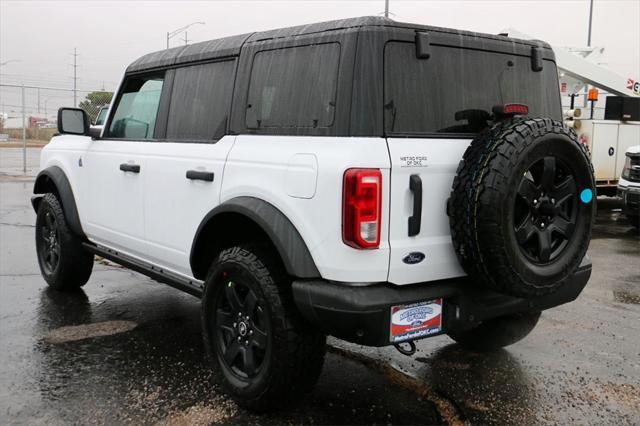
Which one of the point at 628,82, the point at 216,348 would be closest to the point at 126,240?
the point at 216,348

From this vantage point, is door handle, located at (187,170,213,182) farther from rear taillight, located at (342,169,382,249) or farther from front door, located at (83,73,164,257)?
rear taillight, located at (342,169,382,249)

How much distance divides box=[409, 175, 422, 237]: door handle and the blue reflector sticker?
2.95 ft

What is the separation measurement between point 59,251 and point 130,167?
1.59 m

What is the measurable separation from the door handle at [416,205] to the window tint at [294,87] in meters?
0.49

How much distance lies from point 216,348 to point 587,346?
274 centimetres

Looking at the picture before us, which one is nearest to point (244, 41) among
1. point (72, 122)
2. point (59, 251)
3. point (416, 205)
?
point (416, 205)

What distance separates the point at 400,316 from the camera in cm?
294

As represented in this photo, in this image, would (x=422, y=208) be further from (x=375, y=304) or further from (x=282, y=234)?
(x=282, y=234)

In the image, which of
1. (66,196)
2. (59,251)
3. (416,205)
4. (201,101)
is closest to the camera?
(416,205)

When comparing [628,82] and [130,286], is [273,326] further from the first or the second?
[628,82]

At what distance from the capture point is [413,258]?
301 cm

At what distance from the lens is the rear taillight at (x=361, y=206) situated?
9.24ft

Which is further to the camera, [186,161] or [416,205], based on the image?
[186,161]

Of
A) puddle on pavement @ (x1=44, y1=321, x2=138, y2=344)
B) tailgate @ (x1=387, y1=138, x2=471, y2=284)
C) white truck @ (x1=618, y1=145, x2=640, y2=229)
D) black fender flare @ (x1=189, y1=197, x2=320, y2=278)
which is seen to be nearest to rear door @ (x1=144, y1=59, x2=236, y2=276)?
black fender flare @ (x1=189, y1=197, x2=320, y2=278)
